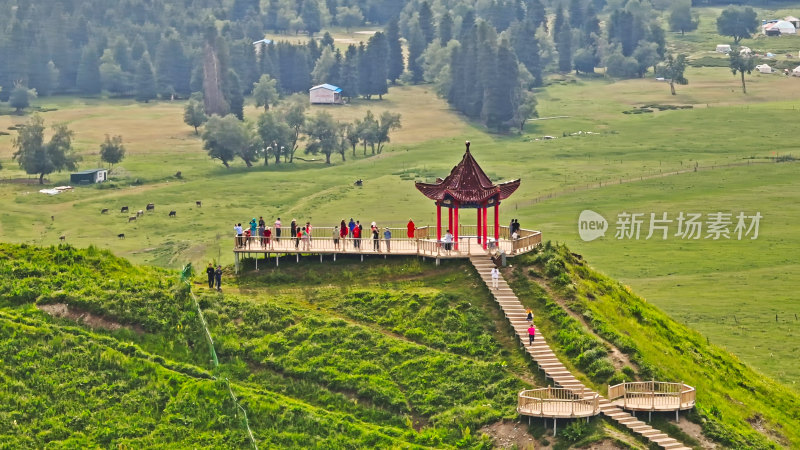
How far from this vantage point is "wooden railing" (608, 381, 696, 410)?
47.4 meters

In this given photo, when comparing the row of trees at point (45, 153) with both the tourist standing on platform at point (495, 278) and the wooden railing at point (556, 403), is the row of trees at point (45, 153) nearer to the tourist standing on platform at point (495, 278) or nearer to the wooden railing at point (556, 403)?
the tourist standing on platform at point (495, 278)

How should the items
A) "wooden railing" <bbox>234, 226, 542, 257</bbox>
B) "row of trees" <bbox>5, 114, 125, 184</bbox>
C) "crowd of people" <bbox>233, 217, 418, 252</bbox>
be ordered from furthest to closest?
"row of trees" <bbox>5, 114, 125, 184</bbox>, "crowd of people" <bbox>233, 217, 418, 252</bbox>, "wooden railing" <bbox>234, 226, 542, 257</bbox>

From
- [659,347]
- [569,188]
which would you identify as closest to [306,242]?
[659,347]

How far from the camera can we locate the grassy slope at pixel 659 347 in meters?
49.4

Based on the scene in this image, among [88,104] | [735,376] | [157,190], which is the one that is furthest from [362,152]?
[735,376]

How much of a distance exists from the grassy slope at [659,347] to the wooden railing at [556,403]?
5.14 ft

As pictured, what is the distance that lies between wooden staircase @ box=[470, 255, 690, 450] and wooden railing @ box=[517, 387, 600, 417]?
0.36m

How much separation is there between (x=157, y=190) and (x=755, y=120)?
202 feet

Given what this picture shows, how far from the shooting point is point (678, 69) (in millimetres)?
184500

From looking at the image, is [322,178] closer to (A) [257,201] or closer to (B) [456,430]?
(A) [257,201]

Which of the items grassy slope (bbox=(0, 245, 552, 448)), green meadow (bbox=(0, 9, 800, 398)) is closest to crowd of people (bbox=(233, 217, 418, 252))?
grassy slope (bbox=(0, 245, 552, 448))

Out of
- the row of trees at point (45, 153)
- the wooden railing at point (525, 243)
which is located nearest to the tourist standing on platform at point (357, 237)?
the wooden railing at point (525, 243)

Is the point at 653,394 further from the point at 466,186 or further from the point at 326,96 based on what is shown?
the point at 326,96

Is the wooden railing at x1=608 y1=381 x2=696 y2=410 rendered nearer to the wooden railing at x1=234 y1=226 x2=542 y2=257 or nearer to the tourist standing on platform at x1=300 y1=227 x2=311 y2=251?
the wooden railing at x1=234 y1=226 x2=542 y2=257
